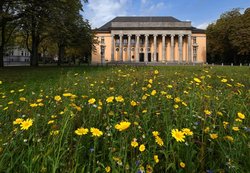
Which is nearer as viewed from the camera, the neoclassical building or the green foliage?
the green foliage

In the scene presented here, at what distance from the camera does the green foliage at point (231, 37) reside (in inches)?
2589

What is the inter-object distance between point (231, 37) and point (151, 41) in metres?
31.4

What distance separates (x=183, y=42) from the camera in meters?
91.3

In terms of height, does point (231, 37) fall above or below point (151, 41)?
below

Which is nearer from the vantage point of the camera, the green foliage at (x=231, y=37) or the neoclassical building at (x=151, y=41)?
the green foliage at (x=231, y=37)

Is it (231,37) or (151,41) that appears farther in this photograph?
(151,41)

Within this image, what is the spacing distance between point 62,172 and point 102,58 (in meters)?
94.4

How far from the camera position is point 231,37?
227ft

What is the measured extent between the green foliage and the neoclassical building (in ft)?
20.7

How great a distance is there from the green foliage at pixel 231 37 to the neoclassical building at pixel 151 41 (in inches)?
248

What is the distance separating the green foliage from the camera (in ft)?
216

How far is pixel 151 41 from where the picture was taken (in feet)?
306

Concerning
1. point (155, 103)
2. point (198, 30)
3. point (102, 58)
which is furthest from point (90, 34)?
point (198, 30)

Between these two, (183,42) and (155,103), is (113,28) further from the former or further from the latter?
(155,103)
